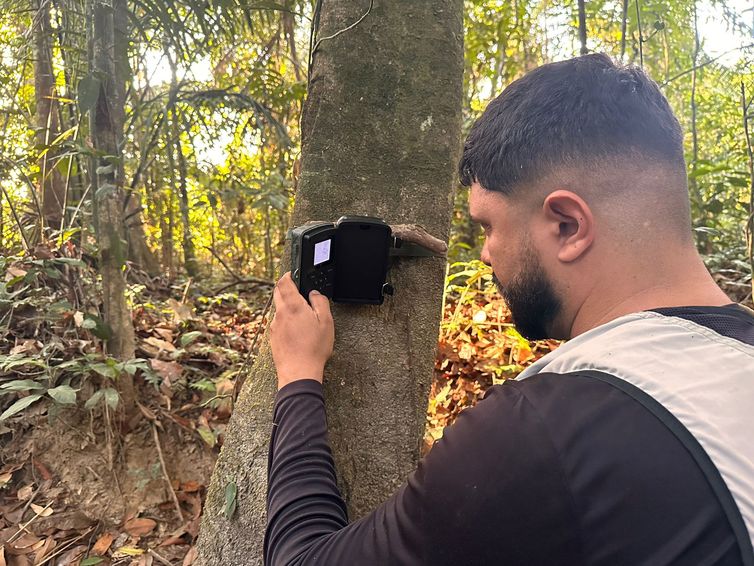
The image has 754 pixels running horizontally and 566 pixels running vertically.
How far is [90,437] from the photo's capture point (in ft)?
7.43

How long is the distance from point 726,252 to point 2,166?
→ 553 centimetres

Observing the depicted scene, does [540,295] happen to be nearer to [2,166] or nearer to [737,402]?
[737,402]

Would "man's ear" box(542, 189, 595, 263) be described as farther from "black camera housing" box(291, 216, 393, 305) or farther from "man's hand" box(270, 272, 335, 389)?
"man's hand" box(270, 272, 335, 389)

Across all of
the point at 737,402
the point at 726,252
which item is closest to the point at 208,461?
the point at 737,402

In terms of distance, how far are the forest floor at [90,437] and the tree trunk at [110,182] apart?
10 cm

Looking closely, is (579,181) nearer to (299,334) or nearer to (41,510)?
(299,334)

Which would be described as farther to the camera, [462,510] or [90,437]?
[90,437]

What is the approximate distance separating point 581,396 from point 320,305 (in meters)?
0.73

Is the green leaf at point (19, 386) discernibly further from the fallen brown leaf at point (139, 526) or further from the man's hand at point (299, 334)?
the man's hand at point (299, 334)

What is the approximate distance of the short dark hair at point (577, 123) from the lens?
0.92 metres

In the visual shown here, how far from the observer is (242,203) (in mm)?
5219

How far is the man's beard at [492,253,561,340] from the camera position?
987 millimetres

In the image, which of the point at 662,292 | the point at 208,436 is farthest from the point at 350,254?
the point at 208,436

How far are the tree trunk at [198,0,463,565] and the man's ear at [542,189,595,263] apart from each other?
546 millimetres
